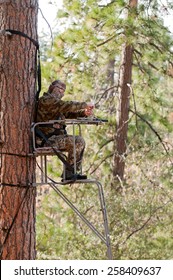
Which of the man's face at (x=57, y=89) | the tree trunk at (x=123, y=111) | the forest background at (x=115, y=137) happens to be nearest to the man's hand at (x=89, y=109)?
the man's face at (x=57, y=89)

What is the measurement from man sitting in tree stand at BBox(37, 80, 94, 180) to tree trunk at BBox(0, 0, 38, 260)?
125 mm

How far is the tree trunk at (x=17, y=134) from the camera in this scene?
230 inches

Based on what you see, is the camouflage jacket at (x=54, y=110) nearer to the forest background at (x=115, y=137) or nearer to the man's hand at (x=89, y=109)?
the man's hand at (x=89, y=109)

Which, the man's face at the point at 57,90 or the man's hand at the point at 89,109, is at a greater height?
the man's face at the point at 57,90

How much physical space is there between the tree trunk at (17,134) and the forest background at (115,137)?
410cm

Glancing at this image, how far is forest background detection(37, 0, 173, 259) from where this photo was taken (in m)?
10.3

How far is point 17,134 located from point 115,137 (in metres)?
5.43

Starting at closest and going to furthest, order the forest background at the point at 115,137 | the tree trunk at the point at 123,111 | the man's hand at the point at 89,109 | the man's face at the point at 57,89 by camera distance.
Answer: the man's hand at the point at 89,109 → the man's face at the point at 57,89 → the forest background at the point at 115,137 → the tree trunk at the point at 123,111

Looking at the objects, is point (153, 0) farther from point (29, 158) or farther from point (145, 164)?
point (29, 158)

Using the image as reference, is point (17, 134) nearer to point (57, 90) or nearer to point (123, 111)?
point (57, 90)

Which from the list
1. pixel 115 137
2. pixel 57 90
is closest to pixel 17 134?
pixel 57 90

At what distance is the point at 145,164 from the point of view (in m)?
11.3

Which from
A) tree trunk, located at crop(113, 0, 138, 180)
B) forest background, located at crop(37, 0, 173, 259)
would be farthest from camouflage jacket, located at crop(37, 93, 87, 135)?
tree trunk, located at crop(113, 0, 138, 180)
